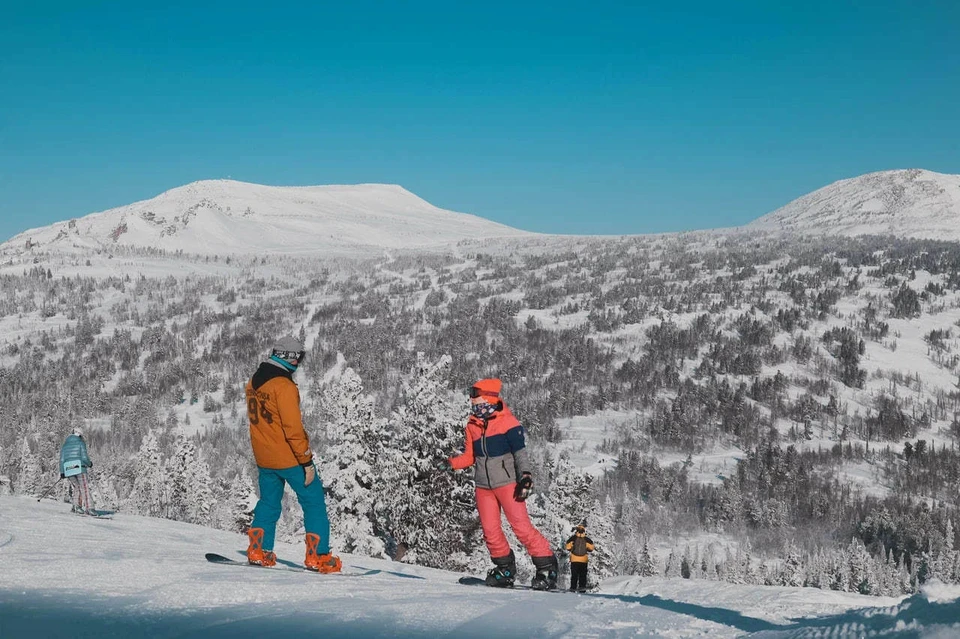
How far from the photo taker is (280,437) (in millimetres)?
8047

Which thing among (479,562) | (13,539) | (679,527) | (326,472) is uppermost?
(13,539)

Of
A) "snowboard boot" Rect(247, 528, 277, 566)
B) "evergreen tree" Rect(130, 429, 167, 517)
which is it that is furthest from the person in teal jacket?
"evergreen tree" Rect(130, 429, 167, 517)

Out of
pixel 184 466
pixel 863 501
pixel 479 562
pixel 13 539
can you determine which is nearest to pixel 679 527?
pixel 863 501

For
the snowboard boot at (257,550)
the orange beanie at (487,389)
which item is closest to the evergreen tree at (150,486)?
the snowboard boot at (257,550)

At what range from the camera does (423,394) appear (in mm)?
27578

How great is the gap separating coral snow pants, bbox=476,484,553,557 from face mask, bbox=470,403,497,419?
3.14 feet

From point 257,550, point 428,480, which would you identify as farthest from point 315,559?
point 428,480

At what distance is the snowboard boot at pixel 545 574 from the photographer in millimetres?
9344

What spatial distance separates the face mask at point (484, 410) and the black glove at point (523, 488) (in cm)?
90

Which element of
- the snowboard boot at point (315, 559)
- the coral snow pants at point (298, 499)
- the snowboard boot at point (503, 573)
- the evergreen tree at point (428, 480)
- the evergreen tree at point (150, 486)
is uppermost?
the coral snow pants at point (298, 499)

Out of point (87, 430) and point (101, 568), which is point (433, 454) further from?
point (87, 430)

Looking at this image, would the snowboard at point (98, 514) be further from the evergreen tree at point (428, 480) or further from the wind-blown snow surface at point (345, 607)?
the evergreen tree at point (428, 480)

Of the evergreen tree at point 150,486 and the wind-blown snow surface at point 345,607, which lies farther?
the evergreen tree at point 150,486

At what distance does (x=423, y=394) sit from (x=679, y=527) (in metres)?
127
